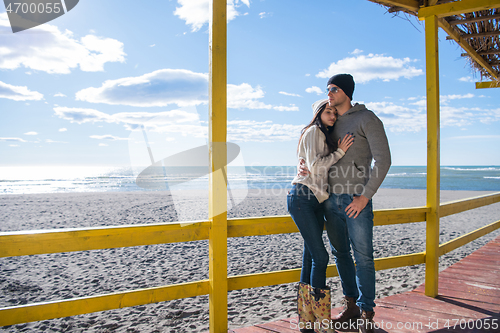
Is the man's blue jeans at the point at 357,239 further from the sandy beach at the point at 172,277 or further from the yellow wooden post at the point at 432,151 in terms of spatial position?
the sandy beach at the point at 172,277

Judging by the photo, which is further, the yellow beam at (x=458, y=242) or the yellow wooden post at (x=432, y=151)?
the yellow beam at (x=458, y=242)

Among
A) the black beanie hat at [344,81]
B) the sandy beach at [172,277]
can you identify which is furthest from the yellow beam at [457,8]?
the sandy beach at [172,277]

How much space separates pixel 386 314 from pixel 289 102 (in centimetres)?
3986

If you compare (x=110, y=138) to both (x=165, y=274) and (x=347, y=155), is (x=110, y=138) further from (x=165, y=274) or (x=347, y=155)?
(x=347, y=155)

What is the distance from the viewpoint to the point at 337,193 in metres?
1.70

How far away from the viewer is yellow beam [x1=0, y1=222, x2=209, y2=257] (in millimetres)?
1382

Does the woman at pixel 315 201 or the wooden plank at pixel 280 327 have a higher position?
the woman at pixel 315 201

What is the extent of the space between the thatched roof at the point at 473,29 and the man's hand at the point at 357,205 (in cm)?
171

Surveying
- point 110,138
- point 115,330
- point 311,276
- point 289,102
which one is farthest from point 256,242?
point 110,138

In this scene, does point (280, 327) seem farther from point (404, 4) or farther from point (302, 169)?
point (404, 4)

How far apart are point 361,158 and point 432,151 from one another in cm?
112

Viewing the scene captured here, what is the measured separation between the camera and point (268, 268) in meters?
4.48

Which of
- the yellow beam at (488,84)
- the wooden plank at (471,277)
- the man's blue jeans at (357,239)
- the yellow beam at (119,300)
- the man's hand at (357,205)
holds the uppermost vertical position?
the yellow beam at (488,84)

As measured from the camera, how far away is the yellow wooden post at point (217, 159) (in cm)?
177
